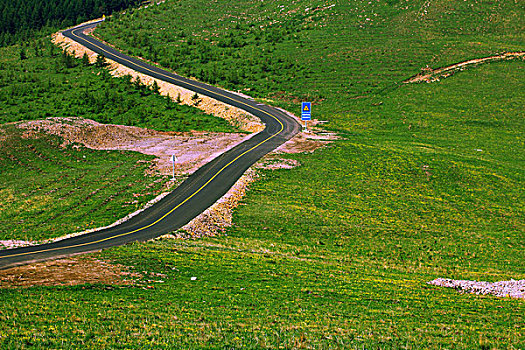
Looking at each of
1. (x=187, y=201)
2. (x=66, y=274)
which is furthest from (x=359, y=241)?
(x=66, y=274)

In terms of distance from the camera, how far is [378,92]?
Answer: 73.4m

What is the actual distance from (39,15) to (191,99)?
99.0 metres

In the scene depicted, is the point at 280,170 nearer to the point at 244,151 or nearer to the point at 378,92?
the point at 244,151

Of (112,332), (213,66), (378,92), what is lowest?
(112,332)

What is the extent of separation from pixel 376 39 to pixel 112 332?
304 feet

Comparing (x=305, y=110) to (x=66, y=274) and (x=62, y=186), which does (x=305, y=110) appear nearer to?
(x=62, y=186)

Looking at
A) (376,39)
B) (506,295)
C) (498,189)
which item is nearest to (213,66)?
(376,39)

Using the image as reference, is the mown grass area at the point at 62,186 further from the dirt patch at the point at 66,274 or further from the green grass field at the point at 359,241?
the green grass field at the point at 359,241

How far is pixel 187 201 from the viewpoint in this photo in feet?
112

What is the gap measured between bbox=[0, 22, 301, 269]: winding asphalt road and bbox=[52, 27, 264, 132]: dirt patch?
1991 millimetres

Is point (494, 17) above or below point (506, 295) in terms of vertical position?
above

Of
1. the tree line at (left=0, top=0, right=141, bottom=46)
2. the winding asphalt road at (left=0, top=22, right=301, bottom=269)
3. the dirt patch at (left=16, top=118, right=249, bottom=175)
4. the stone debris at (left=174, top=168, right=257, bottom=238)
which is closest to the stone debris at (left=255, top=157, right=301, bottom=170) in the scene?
the winding asphalt road at (left=0, top=22, right=301, bottom=269)

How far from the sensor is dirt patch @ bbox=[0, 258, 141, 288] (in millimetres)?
18266

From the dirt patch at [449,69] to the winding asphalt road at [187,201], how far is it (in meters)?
30.1
